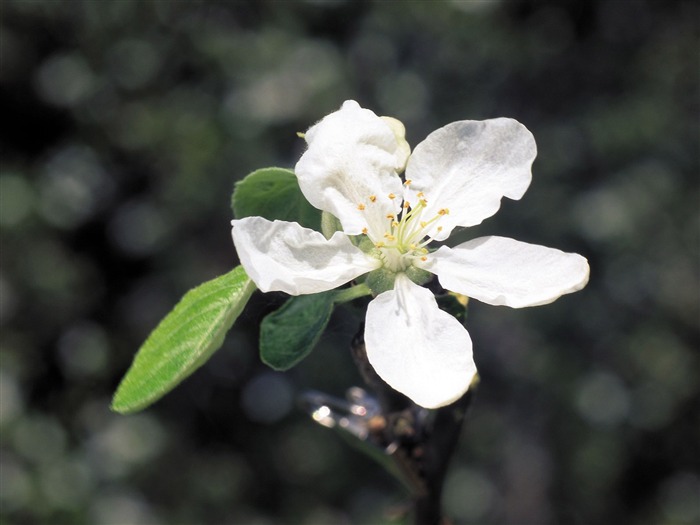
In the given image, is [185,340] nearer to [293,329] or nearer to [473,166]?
[293,329]

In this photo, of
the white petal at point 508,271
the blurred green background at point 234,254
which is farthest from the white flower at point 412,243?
the blurred green background at point 234,254

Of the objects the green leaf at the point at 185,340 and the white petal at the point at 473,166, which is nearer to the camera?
the green leaf at the point at 185,340

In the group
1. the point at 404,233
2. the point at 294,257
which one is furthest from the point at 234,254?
the point at 294,257

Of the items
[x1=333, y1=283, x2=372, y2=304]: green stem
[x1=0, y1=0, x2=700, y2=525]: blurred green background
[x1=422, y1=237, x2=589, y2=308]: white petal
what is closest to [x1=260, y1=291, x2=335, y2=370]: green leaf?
[x1=333, y1=283, x2=372, y2=304]: green stem

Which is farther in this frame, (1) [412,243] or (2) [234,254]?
(2) [234,254]

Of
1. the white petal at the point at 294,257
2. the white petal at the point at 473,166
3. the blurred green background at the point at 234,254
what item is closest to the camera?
the white petal at the point at 294,257

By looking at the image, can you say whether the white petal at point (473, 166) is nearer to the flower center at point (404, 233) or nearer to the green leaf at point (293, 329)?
the flower center at point (404, 233)

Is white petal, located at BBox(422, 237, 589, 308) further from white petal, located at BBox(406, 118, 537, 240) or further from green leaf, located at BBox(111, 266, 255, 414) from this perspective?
green leaf, located at BBox(111, 266, 255, 414)
